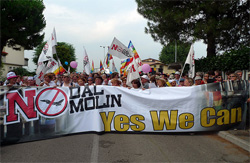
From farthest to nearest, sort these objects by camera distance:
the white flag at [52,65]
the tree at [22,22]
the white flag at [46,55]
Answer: the tree at [22,22], the white flag at [52,65], the white flag at [46,55]

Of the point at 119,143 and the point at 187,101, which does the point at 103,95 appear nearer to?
the point at 119,143

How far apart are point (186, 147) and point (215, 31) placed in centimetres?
1277

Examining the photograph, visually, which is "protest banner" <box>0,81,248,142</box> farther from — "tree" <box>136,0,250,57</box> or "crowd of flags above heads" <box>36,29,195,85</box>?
"tree" <box>136,0,250,57</box>

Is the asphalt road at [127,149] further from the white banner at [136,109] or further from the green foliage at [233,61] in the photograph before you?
the green foliage at [233,61]

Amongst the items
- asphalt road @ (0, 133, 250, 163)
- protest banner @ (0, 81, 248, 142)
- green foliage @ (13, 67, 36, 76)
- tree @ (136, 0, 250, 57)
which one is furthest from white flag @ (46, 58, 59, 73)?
green foliage @ (13, 67, 36, 76)

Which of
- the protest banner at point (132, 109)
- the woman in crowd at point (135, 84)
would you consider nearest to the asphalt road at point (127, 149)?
the protest banner at point (132, 109)

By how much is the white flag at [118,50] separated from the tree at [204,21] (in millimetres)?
10131

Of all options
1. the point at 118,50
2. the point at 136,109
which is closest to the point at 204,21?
the point at 118,50

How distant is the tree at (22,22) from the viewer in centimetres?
2758

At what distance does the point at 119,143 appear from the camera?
4.97 m

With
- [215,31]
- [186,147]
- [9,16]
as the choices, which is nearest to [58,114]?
[186,147]

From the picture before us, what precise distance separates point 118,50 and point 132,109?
215 centimetres

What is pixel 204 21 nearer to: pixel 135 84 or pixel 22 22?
pixel 135 84

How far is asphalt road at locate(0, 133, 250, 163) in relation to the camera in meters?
4.11
